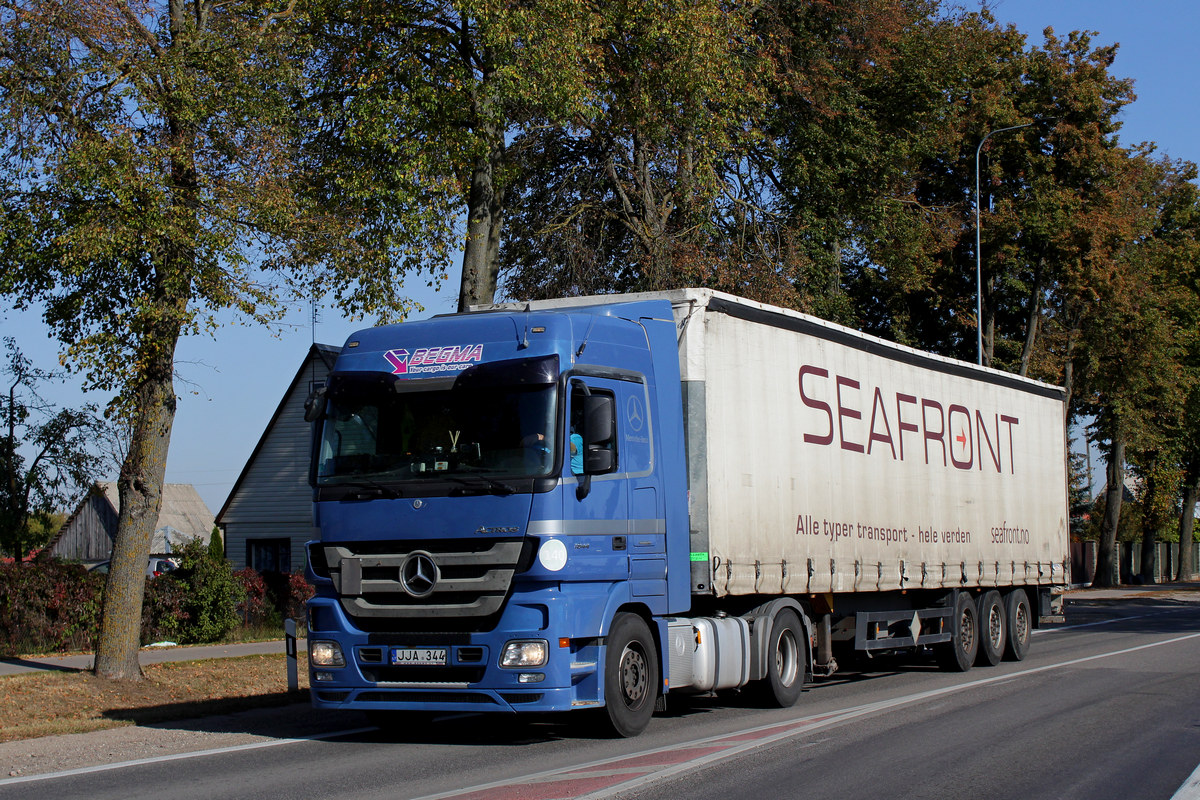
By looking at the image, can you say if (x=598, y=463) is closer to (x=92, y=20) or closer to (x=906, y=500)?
(x=906, y=500)

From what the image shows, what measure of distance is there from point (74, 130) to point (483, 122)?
6.23 meters

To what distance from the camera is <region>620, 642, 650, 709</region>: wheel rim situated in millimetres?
10070

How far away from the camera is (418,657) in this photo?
9.61m

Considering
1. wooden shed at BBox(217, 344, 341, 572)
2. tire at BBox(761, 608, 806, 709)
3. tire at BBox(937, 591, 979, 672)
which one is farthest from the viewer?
wooden shed at BBox(217, 344, 341, 572)

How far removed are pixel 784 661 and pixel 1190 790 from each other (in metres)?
4.95

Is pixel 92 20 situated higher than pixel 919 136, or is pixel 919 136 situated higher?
pixel 919 136

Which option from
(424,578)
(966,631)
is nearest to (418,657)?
(424,578)

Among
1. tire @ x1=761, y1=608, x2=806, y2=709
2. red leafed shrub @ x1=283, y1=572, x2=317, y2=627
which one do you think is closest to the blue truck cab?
tire @ x1=761, y1=608, x2=806, y2=709

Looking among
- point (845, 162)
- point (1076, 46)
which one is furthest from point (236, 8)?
point (1076, 46)

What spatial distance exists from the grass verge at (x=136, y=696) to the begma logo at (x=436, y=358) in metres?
4.35

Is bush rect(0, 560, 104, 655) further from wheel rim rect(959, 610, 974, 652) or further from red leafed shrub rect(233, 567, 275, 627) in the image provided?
wheel rim rect(959, 610, 974, 652)

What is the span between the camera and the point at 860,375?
47.9ft

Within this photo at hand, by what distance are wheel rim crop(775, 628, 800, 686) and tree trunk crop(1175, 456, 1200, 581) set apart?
51724 millimetres

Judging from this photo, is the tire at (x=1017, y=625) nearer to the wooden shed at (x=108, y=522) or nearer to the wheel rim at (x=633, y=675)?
the wheel rim at (x=633, y=675)
